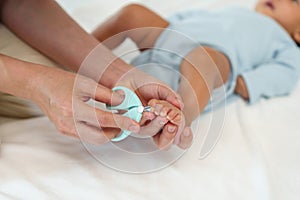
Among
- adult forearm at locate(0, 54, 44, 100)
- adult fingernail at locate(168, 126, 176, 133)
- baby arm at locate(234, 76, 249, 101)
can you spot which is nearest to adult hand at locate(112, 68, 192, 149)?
adult fingernail at locate(168, 126, 176, 133)

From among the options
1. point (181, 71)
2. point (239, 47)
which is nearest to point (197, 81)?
point (181, 71)

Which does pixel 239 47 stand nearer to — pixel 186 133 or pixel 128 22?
pixel 128 22

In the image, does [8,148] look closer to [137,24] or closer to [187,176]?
[187,176]

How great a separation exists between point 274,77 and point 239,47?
11 centimetres

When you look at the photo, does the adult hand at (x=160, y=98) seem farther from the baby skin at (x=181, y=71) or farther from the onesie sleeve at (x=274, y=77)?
the onesie sleeve at (x=274, y=77)

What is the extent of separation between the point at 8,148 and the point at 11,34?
0.25 meters

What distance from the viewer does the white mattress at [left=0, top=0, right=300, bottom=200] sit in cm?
68

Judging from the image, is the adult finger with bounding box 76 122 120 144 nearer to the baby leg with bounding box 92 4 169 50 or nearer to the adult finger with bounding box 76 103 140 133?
the adult finger with bounding box 76 103 140 133

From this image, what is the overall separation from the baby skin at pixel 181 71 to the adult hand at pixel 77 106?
0.06 metres

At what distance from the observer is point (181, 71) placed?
0.91 meters

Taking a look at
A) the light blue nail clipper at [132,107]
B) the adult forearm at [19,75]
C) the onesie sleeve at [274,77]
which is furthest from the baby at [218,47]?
the adult forearm at [19,75]

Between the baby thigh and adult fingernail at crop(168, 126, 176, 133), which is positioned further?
the baby thigh

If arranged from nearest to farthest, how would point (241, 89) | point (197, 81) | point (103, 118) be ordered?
point (103, 118), point (197, 81), point (241, 89)

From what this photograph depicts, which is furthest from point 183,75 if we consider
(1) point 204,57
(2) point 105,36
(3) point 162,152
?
(2) point 105,36
